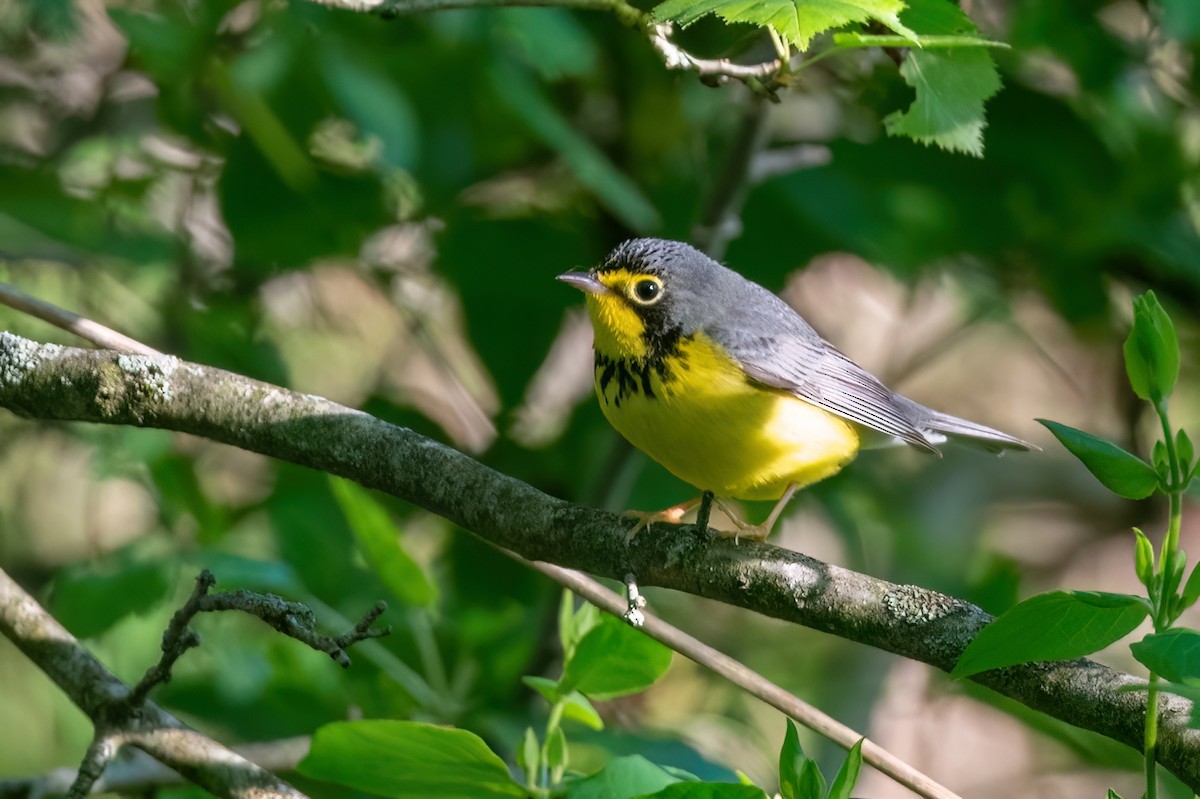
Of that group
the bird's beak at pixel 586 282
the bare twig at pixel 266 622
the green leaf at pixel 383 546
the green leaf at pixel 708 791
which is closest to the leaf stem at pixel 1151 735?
the green leaf at pixel 708 791

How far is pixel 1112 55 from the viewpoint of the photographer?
4500mm

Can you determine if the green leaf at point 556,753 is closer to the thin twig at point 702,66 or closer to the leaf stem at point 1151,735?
the leaf stem at point 1151,735

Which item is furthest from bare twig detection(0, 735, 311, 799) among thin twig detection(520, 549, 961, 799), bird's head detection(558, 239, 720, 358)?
bird's head detection(558, 239, 720, 358)

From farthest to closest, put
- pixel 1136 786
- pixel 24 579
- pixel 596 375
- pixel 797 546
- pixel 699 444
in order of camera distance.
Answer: pixel 797 546
pixel 1136 786
pixel 24 579
pixel 596 375
pixel 699 444

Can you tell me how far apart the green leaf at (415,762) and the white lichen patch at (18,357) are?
38.3 inches

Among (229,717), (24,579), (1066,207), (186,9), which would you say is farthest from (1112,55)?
(24,579)

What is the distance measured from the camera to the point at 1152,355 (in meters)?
1.73

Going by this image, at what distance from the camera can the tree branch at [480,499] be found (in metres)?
2.05

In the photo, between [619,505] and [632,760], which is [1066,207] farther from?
[632,760]

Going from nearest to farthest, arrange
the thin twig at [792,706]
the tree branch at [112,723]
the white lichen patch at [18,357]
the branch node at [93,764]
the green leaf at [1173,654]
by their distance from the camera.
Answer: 1. the green leaf at [1173,654]
2. the thin twig at [792,706]
3. the branch node at [93,764]
4. the tree branch at [112,723]
5. the white lichen patch at [18,357]

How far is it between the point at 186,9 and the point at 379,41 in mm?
742

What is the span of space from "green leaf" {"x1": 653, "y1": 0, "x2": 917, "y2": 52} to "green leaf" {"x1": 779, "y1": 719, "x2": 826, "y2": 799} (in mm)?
1121

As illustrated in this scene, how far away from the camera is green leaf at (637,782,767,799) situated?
173 centimetres

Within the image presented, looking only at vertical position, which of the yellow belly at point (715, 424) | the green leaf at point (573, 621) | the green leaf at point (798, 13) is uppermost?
the green leaf at point (798, 13)
